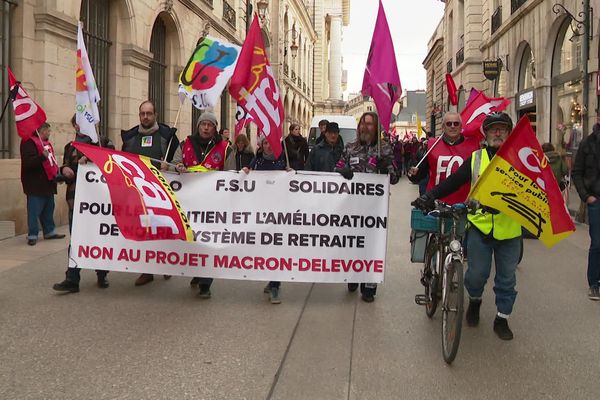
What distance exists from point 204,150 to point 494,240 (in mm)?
2998

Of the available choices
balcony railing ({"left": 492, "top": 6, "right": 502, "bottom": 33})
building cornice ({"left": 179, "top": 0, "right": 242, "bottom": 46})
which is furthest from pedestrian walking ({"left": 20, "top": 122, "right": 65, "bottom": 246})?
balcony railing ({"left": 492, "top": 6, "right": 502, "bottom": 33})

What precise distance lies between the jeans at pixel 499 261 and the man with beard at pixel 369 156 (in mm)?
1289

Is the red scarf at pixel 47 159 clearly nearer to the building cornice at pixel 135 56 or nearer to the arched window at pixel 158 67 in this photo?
the building cornice at pixel 135 56

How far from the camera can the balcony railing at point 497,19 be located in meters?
23.2

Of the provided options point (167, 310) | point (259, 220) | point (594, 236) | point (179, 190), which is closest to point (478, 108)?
point (594, 236)

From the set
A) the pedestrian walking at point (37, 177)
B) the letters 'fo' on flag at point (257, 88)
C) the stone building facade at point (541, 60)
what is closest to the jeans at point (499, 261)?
the letters 'fo' on flag at point (257, 88)

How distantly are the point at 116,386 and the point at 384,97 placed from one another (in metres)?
3.51

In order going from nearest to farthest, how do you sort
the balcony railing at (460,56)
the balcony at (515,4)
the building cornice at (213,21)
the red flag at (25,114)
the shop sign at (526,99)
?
the red flag at (25,114), the building cornice at (213,21), the shop sign at (526,99), the balcony at (515,4), the balcony railing at (460,56)

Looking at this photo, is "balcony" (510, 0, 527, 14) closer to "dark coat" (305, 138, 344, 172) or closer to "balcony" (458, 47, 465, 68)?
"balcony" (458, 47, 465, 68)

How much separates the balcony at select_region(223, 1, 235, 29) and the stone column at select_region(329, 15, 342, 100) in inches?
1940

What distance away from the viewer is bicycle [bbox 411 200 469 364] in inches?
155

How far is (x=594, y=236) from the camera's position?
18.6 feet

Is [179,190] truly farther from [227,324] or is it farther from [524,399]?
[524,399]

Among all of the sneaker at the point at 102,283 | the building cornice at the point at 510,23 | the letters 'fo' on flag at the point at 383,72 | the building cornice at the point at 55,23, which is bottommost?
the sneaker at the point at 102,283
